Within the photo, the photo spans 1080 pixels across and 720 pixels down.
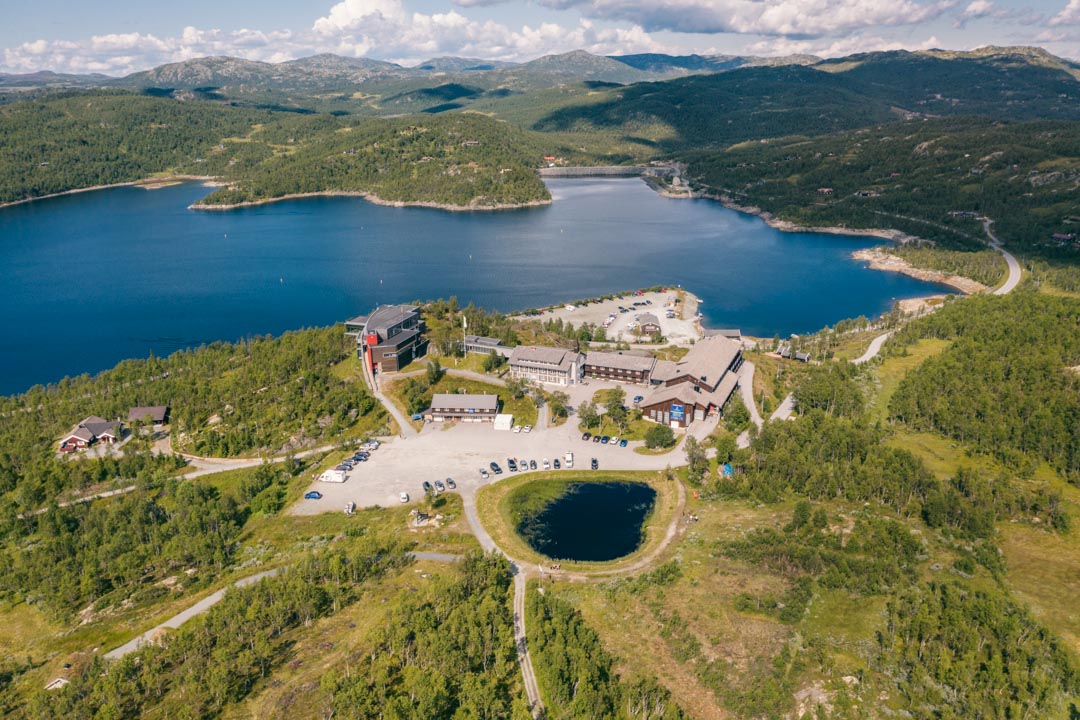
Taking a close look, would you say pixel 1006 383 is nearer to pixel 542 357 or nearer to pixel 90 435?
pixel 542 357

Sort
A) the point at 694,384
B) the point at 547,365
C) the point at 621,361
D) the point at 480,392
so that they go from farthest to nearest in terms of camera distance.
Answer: the point at 621,361 → the point at 547,365 → the point at 480,392 → the point at 694,384

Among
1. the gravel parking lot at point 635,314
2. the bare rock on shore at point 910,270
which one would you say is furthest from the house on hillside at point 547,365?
the bare rock on shore at point 910,270

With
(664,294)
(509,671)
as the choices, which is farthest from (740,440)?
(664,294)

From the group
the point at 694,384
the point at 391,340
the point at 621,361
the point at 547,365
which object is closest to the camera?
the point at 694,384

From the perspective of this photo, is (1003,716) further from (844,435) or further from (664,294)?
(664,294)

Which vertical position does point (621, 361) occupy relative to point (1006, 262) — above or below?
below

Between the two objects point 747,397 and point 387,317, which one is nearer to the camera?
point 747,397

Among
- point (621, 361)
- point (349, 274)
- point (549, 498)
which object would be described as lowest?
point (549, 498)

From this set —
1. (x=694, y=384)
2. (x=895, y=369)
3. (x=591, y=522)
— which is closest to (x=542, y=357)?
(x=694, y=384)
